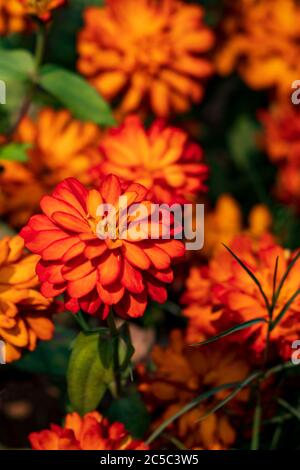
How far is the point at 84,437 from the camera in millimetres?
899

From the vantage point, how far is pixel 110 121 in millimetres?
1186

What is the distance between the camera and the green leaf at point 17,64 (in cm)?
118

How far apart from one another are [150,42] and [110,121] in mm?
221

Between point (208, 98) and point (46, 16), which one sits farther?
point (208, 98)

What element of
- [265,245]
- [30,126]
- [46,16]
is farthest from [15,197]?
[265,245]

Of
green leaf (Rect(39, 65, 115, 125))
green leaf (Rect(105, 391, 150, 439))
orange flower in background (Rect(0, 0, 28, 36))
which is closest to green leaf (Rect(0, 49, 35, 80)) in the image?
green leaf (Rect(39, 65, 115, 125))

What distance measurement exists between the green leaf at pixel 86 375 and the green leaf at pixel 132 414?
7 cm

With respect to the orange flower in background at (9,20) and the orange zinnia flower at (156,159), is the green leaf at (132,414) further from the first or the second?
the orange flower in background at (9,20)

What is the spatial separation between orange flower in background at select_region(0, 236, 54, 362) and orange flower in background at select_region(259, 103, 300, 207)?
0.62 m

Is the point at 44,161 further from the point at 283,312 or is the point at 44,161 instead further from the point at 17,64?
the point at 283,312

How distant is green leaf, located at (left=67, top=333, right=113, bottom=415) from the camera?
945 mm
